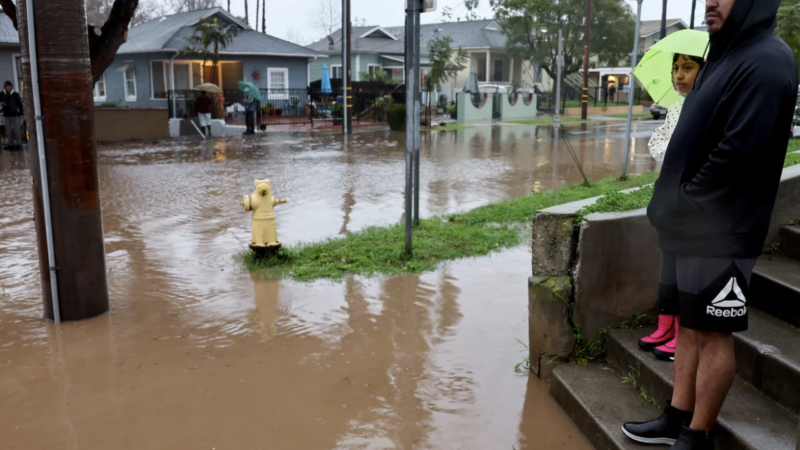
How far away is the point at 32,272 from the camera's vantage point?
641 centimetres

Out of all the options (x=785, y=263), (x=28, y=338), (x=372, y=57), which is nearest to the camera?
(x=785, y=263)

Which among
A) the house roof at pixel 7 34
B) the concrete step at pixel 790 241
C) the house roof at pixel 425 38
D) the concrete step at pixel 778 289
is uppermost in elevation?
the house roof at pixel 425 38

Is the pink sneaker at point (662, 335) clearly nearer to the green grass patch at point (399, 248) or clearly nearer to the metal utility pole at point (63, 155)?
the green grass patch at point (399, 248)

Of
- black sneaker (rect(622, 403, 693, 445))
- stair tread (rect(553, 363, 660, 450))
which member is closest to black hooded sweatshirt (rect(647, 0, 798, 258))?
black sneaker (rect(622, 403, 693, 445))

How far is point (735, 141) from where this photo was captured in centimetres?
248

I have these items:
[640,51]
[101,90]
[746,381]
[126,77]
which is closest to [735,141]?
[746,381]

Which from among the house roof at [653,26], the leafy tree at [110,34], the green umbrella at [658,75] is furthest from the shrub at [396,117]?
the house roof at [653,26]

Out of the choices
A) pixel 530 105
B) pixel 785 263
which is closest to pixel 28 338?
pixel 785 263

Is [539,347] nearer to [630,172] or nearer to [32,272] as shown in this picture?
[32,272]

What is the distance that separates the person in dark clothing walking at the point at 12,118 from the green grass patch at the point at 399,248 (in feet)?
41.8

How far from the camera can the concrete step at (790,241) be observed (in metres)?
3.96

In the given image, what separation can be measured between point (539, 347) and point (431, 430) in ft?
2.94

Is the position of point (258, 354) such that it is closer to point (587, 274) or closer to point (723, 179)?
point (587, 274)

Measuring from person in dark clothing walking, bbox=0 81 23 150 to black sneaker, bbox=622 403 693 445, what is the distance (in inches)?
680
